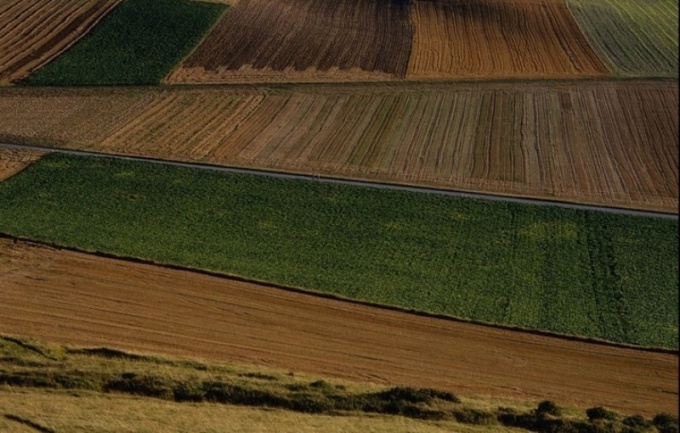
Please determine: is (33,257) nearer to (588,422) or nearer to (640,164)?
(588,422)

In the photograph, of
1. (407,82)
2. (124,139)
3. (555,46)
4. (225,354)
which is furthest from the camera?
(555,46)

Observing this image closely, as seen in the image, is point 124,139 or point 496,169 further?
point 124,139

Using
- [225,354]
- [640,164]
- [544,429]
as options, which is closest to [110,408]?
[225,354]

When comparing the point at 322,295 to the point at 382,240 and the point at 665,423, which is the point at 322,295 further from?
the point at 665,423

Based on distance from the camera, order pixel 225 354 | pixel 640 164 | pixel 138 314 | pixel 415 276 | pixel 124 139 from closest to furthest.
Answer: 1. pixel 225 354
2. pixel 138 314
3. pixel 415 276
4. pixel 640 164
5. pixel 124 139

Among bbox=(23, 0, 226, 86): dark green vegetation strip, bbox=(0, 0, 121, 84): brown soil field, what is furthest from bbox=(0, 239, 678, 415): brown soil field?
bbox=(0, 0, 121, 84): brown soil field

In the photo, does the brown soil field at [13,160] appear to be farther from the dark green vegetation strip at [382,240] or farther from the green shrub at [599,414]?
the green shrub at [599,414]
